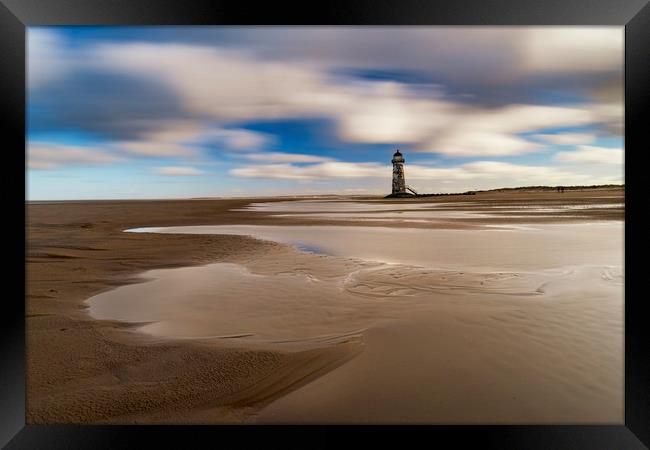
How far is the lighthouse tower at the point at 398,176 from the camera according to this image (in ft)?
105

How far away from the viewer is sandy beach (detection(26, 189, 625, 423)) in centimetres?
207

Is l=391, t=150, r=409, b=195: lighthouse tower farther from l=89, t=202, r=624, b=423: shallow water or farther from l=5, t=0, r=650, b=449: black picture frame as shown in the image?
l=5, t=0, r=650, b=449: black picture frame

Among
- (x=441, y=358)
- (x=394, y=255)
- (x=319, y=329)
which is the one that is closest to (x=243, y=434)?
(x=319, y=329)

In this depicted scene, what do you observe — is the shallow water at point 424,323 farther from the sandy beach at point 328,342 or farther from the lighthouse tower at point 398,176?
the lighthouse tower at point 398,176

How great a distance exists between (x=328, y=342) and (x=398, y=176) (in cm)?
3092

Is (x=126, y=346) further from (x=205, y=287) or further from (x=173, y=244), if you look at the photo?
(x=173, y=244)

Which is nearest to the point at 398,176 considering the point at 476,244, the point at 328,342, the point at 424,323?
the point at 476,244

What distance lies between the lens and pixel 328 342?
2689 millimetres

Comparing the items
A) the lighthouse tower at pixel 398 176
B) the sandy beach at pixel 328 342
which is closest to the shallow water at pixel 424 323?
the sandy beach at pixel 328 342

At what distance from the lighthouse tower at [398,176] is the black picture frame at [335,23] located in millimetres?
30311

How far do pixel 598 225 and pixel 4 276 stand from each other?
11.4 m

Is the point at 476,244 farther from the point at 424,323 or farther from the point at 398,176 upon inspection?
the point at 398,176

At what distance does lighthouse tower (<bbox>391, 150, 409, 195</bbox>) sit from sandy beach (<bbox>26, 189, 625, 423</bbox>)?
27081mm

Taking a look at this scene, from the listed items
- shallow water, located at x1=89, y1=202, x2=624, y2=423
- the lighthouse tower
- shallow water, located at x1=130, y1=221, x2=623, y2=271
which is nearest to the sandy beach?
shallow water, located at x1=89, y1=202, x2=624, y2=423
